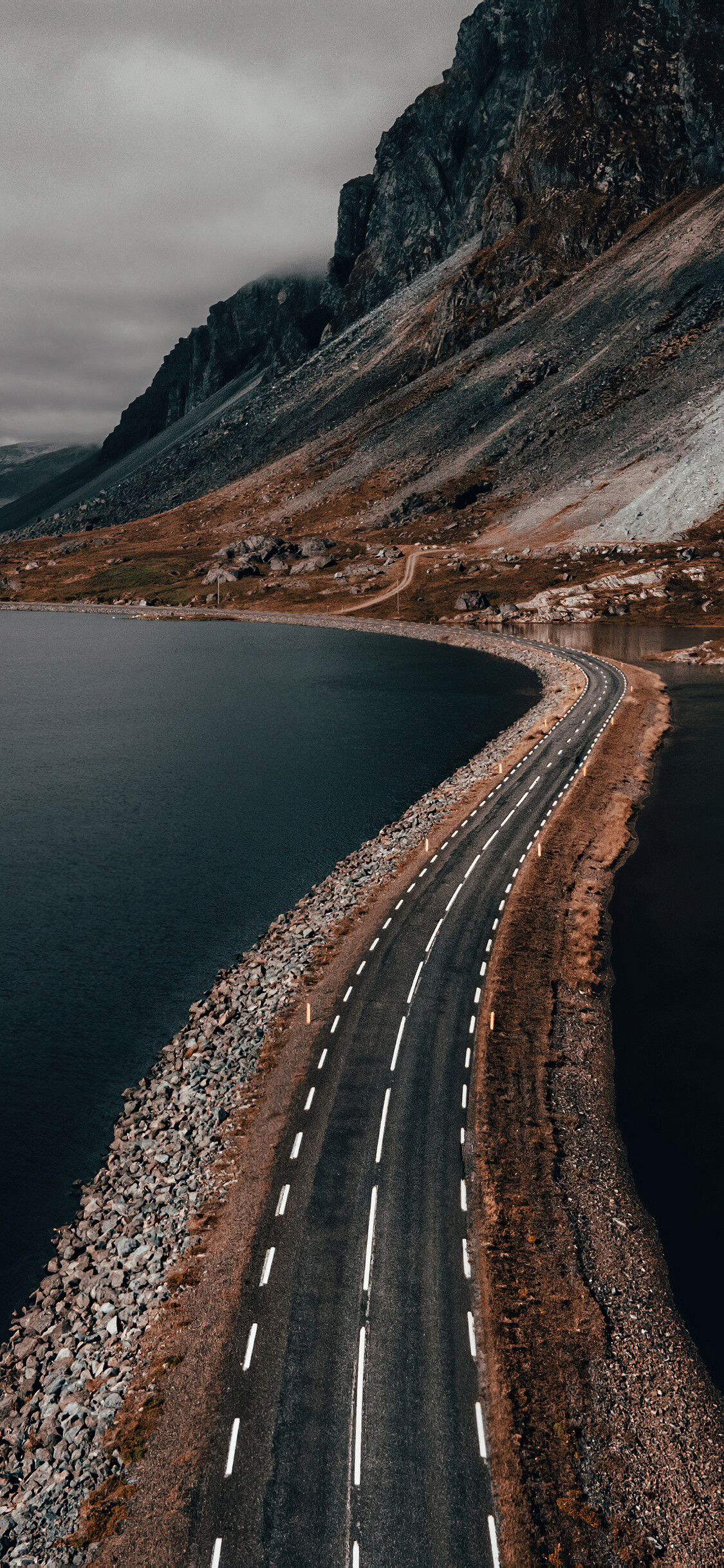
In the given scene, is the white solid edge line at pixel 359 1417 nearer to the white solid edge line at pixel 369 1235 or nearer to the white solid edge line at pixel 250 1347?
the white solid edge line at pixel 369 1235

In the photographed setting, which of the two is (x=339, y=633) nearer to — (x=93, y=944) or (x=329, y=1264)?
(x=93, y=944)

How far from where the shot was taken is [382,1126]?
109ft

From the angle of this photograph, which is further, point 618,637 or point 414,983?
point 618,637

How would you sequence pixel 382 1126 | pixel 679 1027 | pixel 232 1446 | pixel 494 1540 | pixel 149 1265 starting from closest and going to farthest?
1. pixel 494 1540
2. pixel 232 1446
3. pixel 149 1265
4. pixel 382 1126
5. pixel 679 1027

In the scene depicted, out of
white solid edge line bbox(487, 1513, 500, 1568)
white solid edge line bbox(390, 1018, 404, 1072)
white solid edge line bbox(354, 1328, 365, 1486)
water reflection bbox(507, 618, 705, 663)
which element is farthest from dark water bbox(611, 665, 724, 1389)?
water reflection bbox(507, 618, 705, 663)

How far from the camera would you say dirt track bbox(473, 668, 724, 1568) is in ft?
66.6

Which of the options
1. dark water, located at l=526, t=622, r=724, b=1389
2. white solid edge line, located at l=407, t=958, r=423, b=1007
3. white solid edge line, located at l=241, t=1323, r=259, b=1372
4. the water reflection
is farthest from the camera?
the water reflection

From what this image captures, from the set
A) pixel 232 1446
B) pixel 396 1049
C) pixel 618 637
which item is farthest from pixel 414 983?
pixel 618 637

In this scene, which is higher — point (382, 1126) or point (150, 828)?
point (150, 828)

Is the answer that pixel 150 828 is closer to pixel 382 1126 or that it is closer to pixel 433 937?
pixel 433 937

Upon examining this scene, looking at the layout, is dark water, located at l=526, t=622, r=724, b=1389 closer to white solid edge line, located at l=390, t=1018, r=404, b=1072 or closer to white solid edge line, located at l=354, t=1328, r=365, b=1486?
white solid edge line, located at l=390, t=1018, r=404, b=1072

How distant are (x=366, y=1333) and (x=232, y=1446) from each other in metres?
4.96

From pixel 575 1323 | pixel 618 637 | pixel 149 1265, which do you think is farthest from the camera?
pixel 618 637

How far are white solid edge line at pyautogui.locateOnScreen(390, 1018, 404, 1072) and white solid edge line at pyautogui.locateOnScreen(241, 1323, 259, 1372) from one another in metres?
13.4
